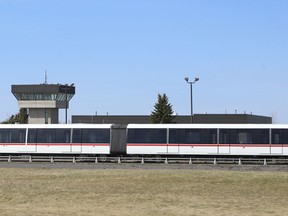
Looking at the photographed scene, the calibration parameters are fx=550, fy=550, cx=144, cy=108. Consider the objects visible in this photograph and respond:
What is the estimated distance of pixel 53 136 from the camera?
144 feet

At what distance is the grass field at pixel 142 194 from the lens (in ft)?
53.2

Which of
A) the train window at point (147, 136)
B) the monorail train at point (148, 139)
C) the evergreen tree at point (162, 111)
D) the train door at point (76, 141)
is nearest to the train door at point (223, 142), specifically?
the monorail train at point (148, 139)

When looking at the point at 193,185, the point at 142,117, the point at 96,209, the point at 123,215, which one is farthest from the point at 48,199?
the point at 142,117

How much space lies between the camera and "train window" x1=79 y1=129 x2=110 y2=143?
43000 mm

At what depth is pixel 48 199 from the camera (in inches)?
746

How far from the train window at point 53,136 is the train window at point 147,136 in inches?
200

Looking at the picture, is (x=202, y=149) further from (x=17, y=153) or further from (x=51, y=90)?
(x=51, y=90)

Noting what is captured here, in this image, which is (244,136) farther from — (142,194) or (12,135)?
(142,194)

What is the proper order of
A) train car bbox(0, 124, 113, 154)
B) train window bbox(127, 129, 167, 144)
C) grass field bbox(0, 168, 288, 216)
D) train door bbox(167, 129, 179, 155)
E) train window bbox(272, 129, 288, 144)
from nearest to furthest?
A: grass field bbox(0, 168, 288, 216) → train window bbox(272, 129, 288, 144) → train door bbox(167, 129, 179, 155) → train window bbox(127, 129, 167, 144) → train car bbox(0, 124, 113, 154)

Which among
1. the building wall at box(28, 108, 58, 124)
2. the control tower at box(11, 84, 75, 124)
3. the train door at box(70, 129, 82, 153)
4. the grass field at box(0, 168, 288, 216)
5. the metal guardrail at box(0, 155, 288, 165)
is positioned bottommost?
the grass field at box(0, 168, 288, 216)

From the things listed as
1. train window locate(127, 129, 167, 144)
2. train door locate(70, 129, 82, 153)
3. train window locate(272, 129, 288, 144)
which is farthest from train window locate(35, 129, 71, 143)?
train window locate(272, 129, 288, 144)

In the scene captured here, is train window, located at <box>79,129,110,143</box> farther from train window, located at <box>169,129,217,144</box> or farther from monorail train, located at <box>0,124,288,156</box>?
train window, located at <box>169,129,217,144</box>

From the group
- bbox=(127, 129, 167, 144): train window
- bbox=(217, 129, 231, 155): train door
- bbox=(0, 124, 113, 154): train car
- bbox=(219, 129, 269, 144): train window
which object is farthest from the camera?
bbox=(0, 124, 113, 154): train car

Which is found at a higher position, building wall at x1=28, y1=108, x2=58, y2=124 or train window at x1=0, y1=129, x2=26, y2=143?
building wall at x1=28, y1=108, x2=58, y2=124
